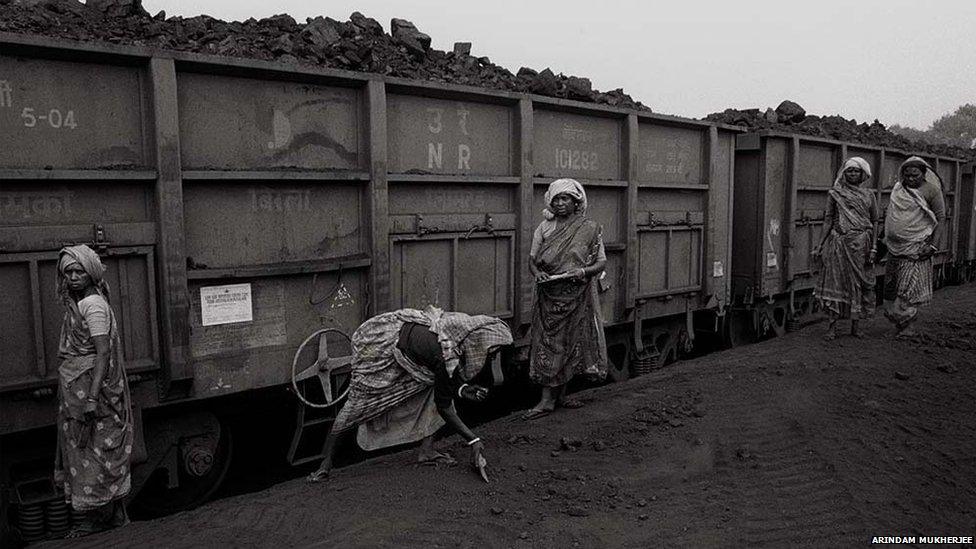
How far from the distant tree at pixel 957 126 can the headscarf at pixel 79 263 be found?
6848cm

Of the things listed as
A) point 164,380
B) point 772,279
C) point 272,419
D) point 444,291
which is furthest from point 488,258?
point 772,279

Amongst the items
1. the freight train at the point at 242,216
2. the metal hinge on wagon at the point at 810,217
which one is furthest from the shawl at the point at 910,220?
the freight train at the point at 242,216

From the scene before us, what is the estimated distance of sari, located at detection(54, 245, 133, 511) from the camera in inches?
134

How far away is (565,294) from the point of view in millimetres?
5312

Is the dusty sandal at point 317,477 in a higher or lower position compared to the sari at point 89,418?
lower

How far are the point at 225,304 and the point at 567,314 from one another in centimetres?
245

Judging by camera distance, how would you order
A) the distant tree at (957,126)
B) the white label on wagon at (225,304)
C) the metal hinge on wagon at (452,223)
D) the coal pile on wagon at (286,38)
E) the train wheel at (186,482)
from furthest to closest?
the distant tree at (957,126) → the metal hinge on wagon at (452,223) → the coal pile on wagon at (286,38) → the train wheel at (186,482) → the white label on wagon at (225,304)

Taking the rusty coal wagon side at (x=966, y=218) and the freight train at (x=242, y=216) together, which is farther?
the rusty coal wagon side at (x=966, y=218)

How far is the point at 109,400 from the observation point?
3541mm

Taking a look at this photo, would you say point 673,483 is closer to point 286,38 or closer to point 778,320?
point 286,38

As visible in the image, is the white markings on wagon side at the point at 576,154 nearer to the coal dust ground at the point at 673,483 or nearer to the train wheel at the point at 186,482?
the coal dust ground at the point at 673,483

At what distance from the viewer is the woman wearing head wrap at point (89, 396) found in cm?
339

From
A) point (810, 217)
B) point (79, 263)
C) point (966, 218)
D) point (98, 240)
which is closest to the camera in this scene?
point (79, 263)

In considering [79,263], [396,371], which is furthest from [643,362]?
[79,263]
